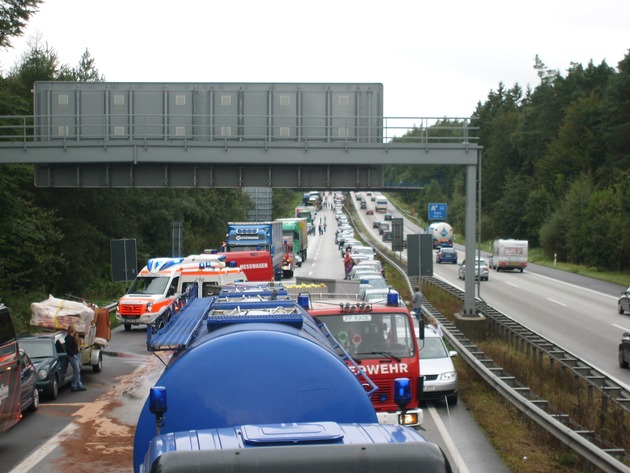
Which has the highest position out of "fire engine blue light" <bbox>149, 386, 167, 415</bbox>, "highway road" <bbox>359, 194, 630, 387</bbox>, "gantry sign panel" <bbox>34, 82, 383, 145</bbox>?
"gantry sign panel" <bbox>34, 82, 383, 145</bbox>

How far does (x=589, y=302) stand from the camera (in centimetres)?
4581

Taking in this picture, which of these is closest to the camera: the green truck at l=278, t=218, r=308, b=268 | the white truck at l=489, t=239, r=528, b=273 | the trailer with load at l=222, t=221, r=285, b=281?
the trailer with load at l=222, t=221, r=285, b=281

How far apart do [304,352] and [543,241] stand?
87.8 metres

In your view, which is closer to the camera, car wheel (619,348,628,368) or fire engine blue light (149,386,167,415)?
fire engine blue light (149,386,167,415)

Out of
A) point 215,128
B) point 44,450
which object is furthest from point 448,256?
point 44,450

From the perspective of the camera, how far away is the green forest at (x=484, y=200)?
1480 inches

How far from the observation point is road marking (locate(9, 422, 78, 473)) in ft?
43.7

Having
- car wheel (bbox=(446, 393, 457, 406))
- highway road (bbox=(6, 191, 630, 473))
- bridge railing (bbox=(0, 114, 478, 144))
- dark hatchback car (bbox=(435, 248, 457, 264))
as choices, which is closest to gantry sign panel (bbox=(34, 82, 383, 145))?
bridge railing (bbox=(0, 114, 478, 144))

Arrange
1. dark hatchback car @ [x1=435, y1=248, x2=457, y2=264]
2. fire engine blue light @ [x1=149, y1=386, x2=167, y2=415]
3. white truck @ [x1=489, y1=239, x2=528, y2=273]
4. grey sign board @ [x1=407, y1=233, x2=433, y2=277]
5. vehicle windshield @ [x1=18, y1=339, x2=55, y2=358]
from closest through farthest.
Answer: fire engine blue light @ [x1=149, y1=386, x2=167, y2=415] → vehicle windshield @ [x1=18, y1=339, x2=55, y2=358] → grey sign board @ [x1=407, y1=233, x2=433, y2=277] → white truck @ [x1=489, y1=239, x2=528, y2=273] → dark hatchback car @ [x1=435, y1=248, x2=457, y2=264]

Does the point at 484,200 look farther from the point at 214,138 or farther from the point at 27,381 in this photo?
the point at 27,381

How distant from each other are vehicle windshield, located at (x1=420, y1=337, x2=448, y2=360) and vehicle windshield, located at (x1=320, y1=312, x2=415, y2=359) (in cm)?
438

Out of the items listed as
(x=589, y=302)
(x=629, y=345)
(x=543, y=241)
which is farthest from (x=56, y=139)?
(x=543, y=241)

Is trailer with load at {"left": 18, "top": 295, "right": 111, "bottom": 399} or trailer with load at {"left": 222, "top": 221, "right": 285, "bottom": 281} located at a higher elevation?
trailer with load at {"left": 222, "top": 221, "right": 285, "bottom": 281}

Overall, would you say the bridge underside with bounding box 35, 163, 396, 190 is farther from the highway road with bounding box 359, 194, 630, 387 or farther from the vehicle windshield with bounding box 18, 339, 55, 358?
the vehicle windshield with bounding box 18, 339, 55, 358
